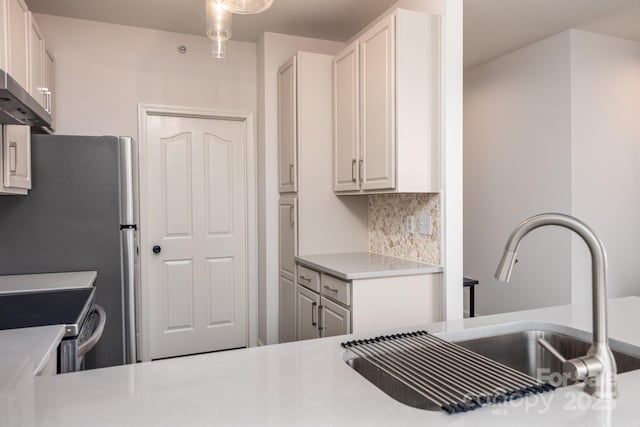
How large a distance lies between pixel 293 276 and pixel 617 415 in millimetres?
2467

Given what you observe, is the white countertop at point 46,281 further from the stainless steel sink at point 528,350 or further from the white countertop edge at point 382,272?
the stainless steel sink at point 528,350

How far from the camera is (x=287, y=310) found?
130 inches

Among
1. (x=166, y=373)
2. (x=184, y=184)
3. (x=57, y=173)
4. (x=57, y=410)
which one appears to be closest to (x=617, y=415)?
(x=166, y=373)

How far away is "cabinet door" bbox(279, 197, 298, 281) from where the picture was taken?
10.3ft

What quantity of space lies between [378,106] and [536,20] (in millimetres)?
1635

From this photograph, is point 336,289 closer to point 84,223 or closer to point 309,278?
point 309,278

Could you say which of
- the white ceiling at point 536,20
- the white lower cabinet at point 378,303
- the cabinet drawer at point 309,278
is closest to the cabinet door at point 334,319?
the white lower cabinet at point 378,303

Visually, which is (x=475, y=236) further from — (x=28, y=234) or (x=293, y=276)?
(x=28, y=234)

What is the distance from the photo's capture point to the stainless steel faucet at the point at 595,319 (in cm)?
88

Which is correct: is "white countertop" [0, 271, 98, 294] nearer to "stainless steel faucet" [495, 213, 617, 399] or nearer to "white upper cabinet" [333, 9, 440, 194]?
"white upper cabinet" [333, 9, 440, 194]

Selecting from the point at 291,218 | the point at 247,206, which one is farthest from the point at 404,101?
the point at 247,206

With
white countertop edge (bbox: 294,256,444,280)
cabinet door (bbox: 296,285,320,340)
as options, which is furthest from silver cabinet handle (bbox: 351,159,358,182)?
cabinet door (bbox: 296,285,320,340)

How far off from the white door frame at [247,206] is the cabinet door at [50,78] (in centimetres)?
56

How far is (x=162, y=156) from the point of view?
3451 millimetres
